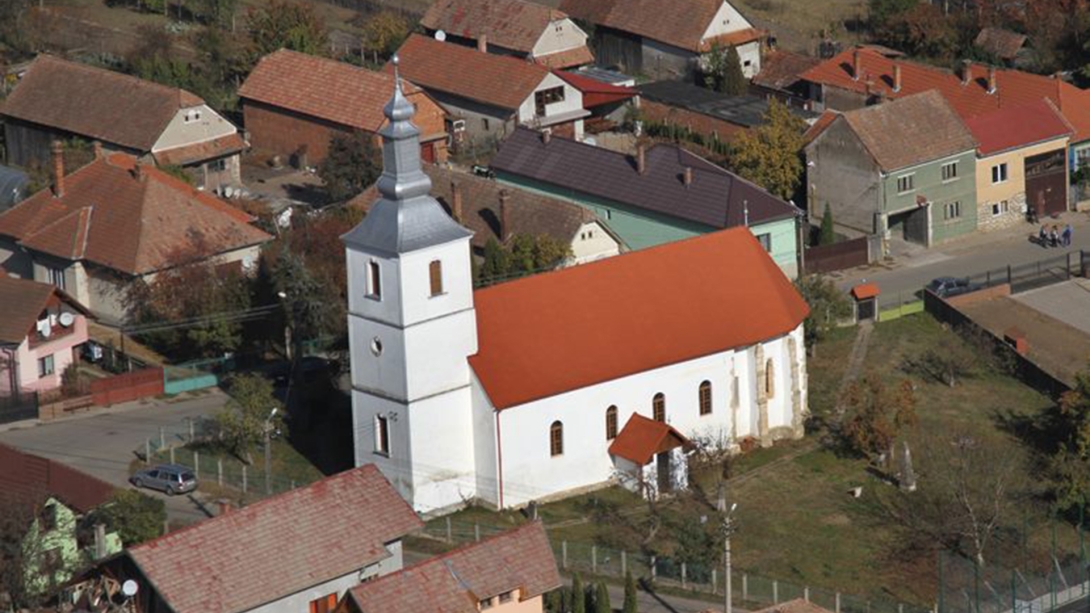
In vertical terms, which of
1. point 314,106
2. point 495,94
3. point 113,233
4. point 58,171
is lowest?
point 113,233

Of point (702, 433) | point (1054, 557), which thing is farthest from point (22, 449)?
point (1054, 557)

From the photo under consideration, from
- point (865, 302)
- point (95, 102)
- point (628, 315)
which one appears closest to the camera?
point (628, 315)

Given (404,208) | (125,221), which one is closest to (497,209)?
(125,221)

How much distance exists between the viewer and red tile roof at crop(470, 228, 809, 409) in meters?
89.6

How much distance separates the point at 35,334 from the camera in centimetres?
9894

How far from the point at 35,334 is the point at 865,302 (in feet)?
102

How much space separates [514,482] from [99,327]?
23.1m

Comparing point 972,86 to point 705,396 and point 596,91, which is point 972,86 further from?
point 705,396

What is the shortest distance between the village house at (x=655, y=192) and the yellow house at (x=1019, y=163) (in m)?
11.2

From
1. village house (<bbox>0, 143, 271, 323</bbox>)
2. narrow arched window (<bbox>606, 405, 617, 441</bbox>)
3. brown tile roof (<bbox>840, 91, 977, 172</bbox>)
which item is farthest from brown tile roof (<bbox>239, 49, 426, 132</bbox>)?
narrow arched window (<bbox>606, 405, 617, 441</bbox>)

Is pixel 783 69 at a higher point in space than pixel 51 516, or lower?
higher

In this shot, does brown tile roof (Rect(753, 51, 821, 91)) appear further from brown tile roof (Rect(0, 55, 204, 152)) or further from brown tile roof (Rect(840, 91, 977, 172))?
brown tile roof (Rect(0, 55, 204, 152))

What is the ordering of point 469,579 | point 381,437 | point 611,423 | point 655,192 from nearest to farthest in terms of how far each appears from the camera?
point 469,579 < point 381,437 < point 611,423 < point 655,192

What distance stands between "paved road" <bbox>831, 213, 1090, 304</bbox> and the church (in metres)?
15.9
